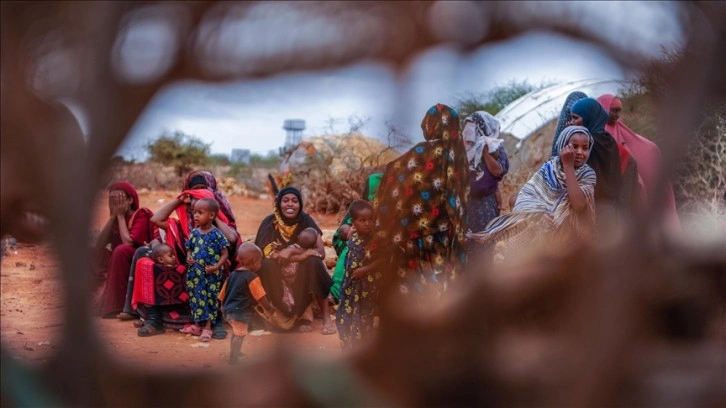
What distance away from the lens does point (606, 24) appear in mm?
922

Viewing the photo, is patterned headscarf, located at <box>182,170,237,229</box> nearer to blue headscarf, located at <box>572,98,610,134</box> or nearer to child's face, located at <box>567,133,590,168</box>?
blue headscarf, located at <box>572,98,610,134</box>

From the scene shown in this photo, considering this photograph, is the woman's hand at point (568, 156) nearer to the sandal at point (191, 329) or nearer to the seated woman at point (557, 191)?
the seated woman at point (557, 191)

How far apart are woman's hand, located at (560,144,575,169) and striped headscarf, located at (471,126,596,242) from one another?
0.16ft

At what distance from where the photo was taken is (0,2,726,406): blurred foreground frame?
0.90 meters

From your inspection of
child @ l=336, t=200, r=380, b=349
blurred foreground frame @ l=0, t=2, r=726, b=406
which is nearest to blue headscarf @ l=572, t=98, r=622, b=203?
child @ l=336, t=200, r=380, b=349

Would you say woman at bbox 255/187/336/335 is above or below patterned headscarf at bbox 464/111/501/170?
below

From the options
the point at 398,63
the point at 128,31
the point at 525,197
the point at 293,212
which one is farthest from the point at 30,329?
the point at 293,212

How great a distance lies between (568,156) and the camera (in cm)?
350

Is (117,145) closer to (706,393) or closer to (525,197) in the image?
(706,393)

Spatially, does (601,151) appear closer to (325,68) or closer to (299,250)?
(299,250)

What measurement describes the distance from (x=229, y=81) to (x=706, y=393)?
91 centimetres

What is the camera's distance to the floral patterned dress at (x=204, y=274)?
537 cm

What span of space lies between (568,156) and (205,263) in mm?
2806

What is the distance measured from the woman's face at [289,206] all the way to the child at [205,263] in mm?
453
